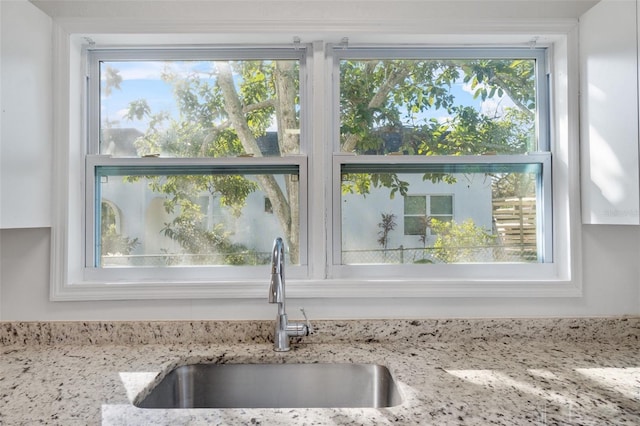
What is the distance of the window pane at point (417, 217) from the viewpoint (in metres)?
1.70

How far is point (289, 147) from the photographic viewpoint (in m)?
1.71

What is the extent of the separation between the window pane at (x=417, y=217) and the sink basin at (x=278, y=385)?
46cm

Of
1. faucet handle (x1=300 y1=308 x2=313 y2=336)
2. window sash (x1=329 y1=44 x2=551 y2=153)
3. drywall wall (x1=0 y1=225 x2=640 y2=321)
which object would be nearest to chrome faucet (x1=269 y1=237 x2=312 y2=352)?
faucet handle (x1=300 y1=308 x2=313 y2=336)

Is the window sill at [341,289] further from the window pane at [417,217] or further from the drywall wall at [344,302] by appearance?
the window pane at [417,217]

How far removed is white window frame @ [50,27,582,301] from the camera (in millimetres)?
1569

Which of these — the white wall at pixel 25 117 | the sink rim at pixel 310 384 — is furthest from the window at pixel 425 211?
the white wall at pixel 25 117

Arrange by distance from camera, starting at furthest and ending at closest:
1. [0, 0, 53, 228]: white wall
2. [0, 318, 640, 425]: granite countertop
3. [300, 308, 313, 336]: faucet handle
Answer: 1. [300, 308, 313, 336]: faucet handle
2. [0, 0, 53, 228]: white wall
3. [0, 318, 640, 425]: granite countertop

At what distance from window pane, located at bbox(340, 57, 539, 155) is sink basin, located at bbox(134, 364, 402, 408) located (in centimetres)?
85

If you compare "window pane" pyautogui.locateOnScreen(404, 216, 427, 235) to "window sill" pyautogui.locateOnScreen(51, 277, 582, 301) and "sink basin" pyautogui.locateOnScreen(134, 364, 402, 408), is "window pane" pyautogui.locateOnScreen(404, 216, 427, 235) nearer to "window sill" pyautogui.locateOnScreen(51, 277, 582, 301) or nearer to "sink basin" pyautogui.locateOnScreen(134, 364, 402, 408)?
"window sill" pyautogui.locateOnScreen(51, 277, 582, 301)

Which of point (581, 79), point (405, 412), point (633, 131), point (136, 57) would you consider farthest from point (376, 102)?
point (405, 412)

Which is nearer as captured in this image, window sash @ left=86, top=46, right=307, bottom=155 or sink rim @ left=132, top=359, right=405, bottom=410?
sink rim @ left=132, top=359, right=405, bottom=410

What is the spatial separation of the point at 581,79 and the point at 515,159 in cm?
36

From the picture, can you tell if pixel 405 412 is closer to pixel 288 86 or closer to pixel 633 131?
pixel 633 131

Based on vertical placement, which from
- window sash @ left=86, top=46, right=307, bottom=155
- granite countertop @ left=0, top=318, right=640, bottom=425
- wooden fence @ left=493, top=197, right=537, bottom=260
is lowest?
granite countertop @ left=0, top=318, right=640, bottom=425
